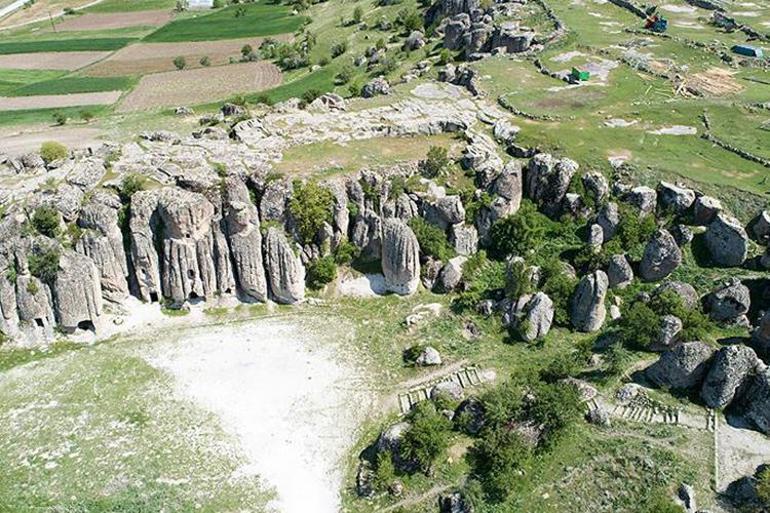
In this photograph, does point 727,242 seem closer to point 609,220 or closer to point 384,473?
point 609,220

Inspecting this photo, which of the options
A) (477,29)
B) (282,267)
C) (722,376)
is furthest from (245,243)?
(477,29)

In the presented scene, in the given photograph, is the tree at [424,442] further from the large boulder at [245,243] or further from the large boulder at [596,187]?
the large boulder at [596,187]

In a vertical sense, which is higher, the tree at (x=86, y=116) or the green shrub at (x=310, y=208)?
the tree at (x=86, y=116)

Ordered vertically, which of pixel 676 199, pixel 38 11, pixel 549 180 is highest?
pixel 38 11

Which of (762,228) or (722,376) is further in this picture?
(762,228)

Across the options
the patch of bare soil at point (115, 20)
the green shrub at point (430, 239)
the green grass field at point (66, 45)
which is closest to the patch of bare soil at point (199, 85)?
the green grass field at point (66, 45)

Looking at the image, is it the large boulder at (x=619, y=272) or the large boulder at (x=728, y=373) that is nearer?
the large boulder at (x=728, y=373)

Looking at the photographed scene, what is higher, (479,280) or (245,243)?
(245,243)
